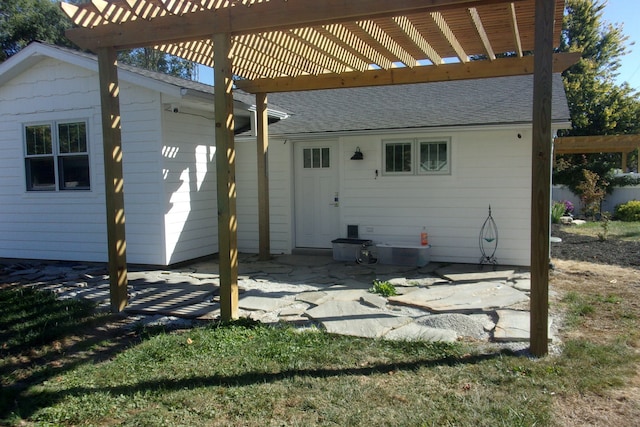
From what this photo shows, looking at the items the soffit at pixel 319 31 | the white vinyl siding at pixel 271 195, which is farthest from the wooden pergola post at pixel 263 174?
the white vinyl siding at pixel 271 195

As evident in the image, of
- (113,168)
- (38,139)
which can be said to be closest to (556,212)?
(113,168)

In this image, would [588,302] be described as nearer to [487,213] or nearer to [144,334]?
[487,213]

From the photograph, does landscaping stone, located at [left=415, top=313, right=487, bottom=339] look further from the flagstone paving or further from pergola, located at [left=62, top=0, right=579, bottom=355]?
pergola, located at [left=62, top=0, right=579, bottom=355]

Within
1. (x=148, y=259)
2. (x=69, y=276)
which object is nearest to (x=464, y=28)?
(x=148, y=259)

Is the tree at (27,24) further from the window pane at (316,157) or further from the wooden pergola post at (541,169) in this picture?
the wooden pergola post at (541,169)

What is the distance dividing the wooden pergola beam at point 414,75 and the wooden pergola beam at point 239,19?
2.96 meters

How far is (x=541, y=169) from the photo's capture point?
3.99 meters

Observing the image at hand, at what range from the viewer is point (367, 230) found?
30.5 ft

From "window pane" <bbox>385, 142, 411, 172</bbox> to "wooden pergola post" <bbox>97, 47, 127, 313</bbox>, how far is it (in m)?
5.11

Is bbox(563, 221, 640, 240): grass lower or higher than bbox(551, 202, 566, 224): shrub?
lower

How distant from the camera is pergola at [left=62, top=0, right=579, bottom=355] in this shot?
4.05m

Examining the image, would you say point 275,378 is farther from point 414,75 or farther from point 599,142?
point 599,142

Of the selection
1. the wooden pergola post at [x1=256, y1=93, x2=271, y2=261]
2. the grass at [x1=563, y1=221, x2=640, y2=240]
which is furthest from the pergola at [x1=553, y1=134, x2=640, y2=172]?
the wooden pergola post at [x1=256, y1=93, x2=271, y2=261]

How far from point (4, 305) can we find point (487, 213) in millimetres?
7345
